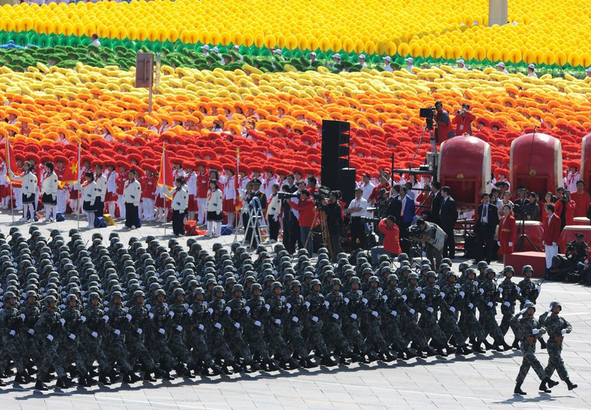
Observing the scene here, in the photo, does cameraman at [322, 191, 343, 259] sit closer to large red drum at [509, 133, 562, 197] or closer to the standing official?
large red drum at [509, 133, 562, 197]

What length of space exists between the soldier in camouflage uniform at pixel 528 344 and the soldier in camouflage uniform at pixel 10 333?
237 inches

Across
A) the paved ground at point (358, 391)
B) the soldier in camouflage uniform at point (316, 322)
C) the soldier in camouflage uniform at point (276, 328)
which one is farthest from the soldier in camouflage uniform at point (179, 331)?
the soldier in camouflage uniform at point (316, 322)

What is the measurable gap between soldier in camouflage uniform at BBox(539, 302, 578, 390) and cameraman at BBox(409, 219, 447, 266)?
6.45 m

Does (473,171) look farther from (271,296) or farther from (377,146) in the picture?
(271,296)

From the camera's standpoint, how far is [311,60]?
50.5 m

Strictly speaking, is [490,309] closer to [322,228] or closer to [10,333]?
[322,228]

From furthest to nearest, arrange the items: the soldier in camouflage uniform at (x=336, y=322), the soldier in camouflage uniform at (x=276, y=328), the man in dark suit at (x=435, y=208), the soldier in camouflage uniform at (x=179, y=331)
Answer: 1. the man in dark suit at (x=435, y=208)
2. the soldier in camouflage uniform at (x=336, y=322)
3. the soldier in camouflage uniform at (x=276, y=328)
4. the soldier in camouflage uniform at (x=179, y=331)

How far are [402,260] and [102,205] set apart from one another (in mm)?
11143

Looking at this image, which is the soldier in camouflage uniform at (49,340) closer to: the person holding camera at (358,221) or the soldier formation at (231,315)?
the soldier formation at (231,315)

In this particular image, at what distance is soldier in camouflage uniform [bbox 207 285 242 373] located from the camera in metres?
20.2

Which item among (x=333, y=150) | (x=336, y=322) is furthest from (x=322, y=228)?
(x=336, y=322)

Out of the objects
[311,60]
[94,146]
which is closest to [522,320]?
[94,146]

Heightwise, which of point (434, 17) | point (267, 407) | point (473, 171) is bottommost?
point (267, 407)

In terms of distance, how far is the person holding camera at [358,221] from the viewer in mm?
28672
